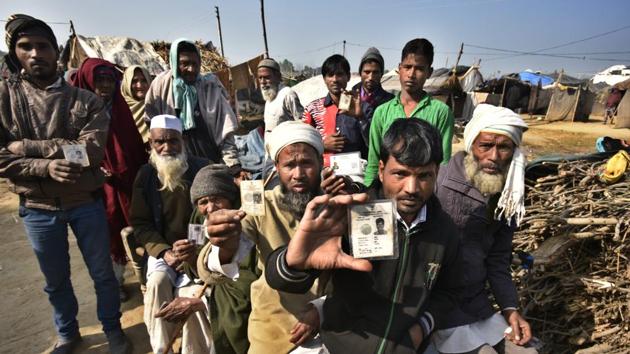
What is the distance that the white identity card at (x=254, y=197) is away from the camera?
2002mm

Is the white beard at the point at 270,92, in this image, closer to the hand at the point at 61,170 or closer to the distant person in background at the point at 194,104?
the distant person in background at the point at 194,104

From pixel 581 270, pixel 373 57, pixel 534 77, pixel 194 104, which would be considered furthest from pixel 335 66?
pixel 534 77

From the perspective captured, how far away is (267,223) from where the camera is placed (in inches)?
86.9

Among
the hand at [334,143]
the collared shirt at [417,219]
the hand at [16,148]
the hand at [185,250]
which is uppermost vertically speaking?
the hand at [16,148]

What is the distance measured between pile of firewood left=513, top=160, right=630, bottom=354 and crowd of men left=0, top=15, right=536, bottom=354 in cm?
80

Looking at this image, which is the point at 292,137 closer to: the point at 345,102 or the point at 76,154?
the point at 345,102

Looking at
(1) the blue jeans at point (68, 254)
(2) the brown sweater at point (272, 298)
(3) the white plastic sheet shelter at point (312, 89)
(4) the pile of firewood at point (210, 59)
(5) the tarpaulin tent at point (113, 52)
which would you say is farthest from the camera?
(3) the white plastic sheet shelter at point (312, 89)

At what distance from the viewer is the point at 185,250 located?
100.0 inches

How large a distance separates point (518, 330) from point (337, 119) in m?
2.51

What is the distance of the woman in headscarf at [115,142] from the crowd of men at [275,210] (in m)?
0.02

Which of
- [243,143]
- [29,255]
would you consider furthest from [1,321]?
[243,143]

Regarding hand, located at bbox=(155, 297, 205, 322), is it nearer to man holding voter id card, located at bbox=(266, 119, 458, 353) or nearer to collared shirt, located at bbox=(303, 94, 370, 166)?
man holding voter id card, located at bbox=(266, 119, 458, 353)

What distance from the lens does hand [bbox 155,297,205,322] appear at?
262 cm

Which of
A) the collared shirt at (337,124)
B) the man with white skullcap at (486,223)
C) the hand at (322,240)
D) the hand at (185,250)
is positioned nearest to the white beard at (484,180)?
the man with white skullcap at (486,223)
